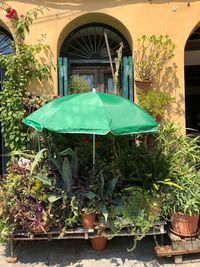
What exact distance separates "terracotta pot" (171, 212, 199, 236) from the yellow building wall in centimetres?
218

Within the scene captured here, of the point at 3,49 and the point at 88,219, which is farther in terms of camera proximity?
the point at 3,49

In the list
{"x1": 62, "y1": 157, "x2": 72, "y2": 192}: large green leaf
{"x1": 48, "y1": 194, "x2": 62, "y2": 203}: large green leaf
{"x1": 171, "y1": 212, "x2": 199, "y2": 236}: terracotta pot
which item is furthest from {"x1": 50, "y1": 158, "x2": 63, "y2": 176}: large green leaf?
{"x1": 171, "y1": 212, "x2": 199, "y2": 236}: terracotta pot

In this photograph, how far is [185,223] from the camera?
4.72 m

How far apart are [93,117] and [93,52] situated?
3.10 meters

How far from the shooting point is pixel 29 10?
6.21 meters

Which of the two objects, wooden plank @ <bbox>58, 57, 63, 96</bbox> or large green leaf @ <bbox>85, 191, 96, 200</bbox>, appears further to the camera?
wooden plank @ <bbox>58, 57, 63, 96</bbox>

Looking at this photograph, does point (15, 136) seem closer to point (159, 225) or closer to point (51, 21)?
point (51, 21)

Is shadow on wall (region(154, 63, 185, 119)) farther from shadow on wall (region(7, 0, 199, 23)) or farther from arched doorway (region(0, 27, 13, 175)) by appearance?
arched doorway (region(0, 27, 13, 175))

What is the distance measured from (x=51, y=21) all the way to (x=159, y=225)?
3980 millimetres

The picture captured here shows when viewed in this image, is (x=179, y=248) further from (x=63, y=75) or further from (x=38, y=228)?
(x=63, y=75)

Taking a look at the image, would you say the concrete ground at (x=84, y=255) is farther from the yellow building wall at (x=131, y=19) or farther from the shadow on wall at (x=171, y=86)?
the yellow building wall at (x=131, y=19)

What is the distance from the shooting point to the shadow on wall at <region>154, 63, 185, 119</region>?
6.37 m

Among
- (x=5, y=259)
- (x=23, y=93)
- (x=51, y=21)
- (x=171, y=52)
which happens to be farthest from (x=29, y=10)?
(x=5, y=259)

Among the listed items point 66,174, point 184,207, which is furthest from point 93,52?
point 184,207
